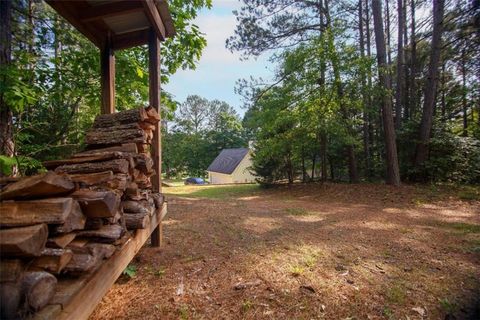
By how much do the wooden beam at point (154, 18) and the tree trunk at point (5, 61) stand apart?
178 cm

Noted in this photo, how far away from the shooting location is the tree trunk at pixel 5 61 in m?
3.24

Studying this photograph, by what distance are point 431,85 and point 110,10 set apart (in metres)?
9.62

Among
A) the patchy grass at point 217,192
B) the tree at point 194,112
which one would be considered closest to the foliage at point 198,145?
the tree at point 194,112

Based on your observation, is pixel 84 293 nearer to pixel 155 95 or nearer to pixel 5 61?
pixel 155 95

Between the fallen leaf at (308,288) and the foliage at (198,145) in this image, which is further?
the foliage at (198,145)

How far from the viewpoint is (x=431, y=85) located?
8805 millimetres

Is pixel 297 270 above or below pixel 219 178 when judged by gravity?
above

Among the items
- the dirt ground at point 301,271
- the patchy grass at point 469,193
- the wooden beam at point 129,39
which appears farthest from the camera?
the patchy grass at point 469,193

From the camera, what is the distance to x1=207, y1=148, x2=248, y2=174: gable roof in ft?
94.9

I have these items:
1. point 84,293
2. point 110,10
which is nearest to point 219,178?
Result: point 110,10

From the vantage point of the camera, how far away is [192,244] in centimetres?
348

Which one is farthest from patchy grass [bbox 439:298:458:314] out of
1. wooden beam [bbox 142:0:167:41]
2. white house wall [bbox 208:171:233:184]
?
white house wall [bbox 208:171:233:184]

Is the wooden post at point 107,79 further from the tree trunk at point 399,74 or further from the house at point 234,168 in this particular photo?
the house at point 234,168

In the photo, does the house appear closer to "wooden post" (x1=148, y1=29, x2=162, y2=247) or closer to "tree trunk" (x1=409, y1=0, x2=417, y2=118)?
"tree trunk" (x1=409, y1=0, x2=417, y2=118)
